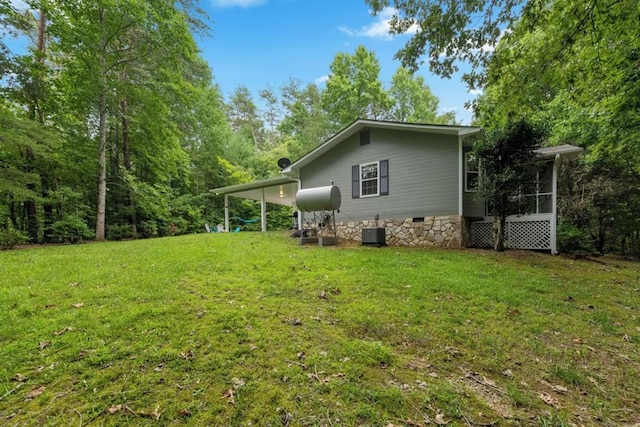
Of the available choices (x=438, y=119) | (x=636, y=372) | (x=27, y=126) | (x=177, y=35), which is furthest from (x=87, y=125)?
(x=438, y=119)

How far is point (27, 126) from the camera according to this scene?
8.79 m

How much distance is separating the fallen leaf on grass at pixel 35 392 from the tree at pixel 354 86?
22254 mm

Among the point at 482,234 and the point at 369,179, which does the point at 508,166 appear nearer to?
the point at 482,234

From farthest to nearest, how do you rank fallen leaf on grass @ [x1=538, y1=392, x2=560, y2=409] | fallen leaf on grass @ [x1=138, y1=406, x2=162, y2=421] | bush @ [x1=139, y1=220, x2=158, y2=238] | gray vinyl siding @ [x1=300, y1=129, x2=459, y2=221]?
1. bush @ [x1=139, y1=220, x2=158, y2=238]
2. gray vinyl siding @ [x1=300, y1=129, x2=459, y2=221]
3. fallen leaf on grass @ [x1=538, y1=392, x2=560, y2=409]
4. fallen leaf on grass @ [x1=138, y1=406, x2=162, y2=421]


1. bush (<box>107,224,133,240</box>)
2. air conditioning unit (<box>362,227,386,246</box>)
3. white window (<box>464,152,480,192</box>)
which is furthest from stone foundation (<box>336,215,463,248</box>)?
bush (<box>107,224,133,240</box>)

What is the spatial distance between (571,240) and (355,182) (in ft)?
24.3

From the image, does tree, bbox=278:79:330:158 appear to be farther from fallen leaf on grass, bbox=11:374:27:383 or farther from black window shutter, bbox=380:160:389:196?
fallen leaf on grass, bbox=11:374:27:383

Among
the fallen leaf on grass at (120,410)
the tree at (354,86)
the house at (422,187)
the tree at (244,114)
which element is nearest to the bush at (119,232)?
the house at (422,187)

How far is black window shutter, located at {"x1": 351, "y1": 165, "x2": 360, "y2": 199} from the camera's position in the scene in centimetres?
1056

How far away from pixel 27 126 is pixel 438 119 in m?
26.7

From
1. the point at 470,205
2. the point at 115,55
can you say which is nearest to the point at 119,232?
the point at 115,55

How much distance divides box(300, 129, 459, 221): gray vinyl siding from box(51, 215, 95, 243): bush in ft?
33.9

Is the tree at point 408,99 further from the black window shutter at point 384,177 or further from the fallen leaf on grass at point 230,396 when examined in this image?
the fallen leaf on grass at point 230,396

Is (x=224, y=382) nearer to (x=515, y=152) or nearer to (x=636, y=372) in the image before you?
(x=636, y=372)
